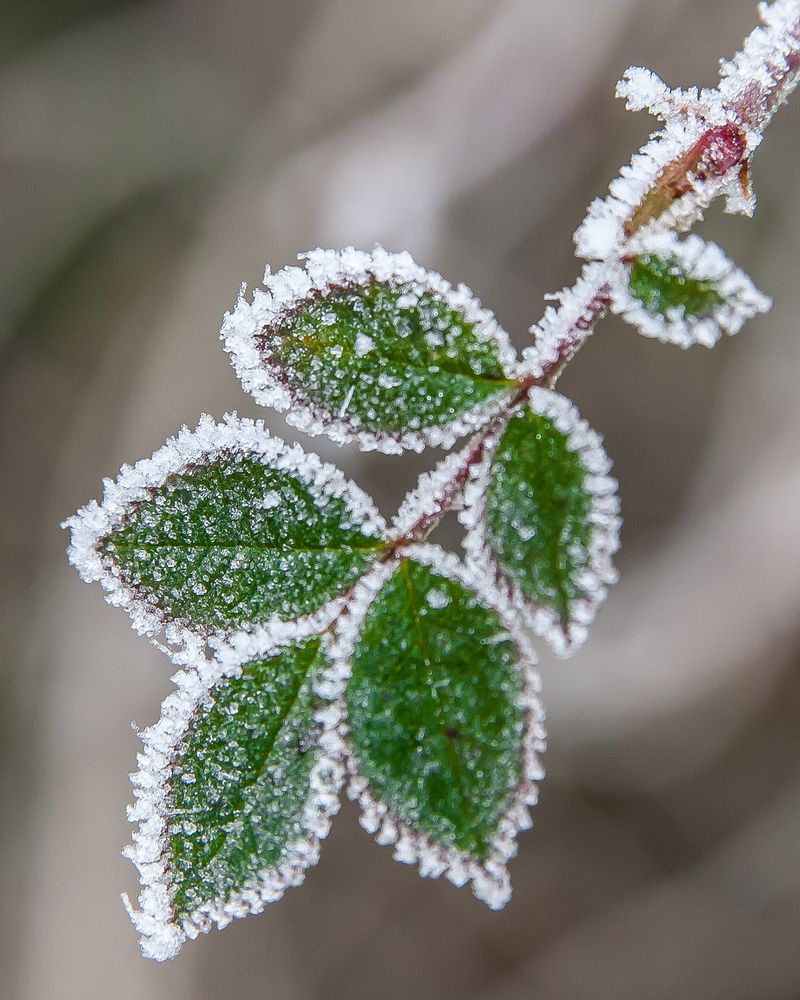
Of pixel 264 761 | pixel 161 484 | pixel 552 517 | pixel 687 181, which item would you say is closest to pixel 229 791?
pixel 264 761

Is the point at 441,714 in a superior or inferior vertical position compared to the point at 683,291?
inferior

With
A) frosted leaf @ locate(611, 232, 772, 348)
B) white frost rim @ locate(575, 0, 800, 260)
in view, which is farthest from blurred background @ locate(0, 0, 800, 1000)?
frosted leaf @ locate(611, 232, 772, 348)

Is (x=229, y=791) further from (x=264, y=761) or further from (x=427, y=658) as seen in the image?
(x=427, y=658)

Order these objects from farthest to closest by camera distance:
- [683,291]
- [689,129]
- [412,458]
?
1. [412,458]
2. [689,129]
3. [683,291]

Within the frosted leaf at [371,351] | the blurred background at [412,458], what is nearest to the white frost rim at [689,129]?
the frosted leaf at [371,351]

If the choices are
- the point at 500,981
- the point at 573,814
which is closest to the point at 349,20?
the point at 573,814

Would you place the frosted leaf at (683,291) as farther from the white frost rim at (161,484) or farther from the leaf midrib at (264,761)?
the leaf midrib at (264,761)
